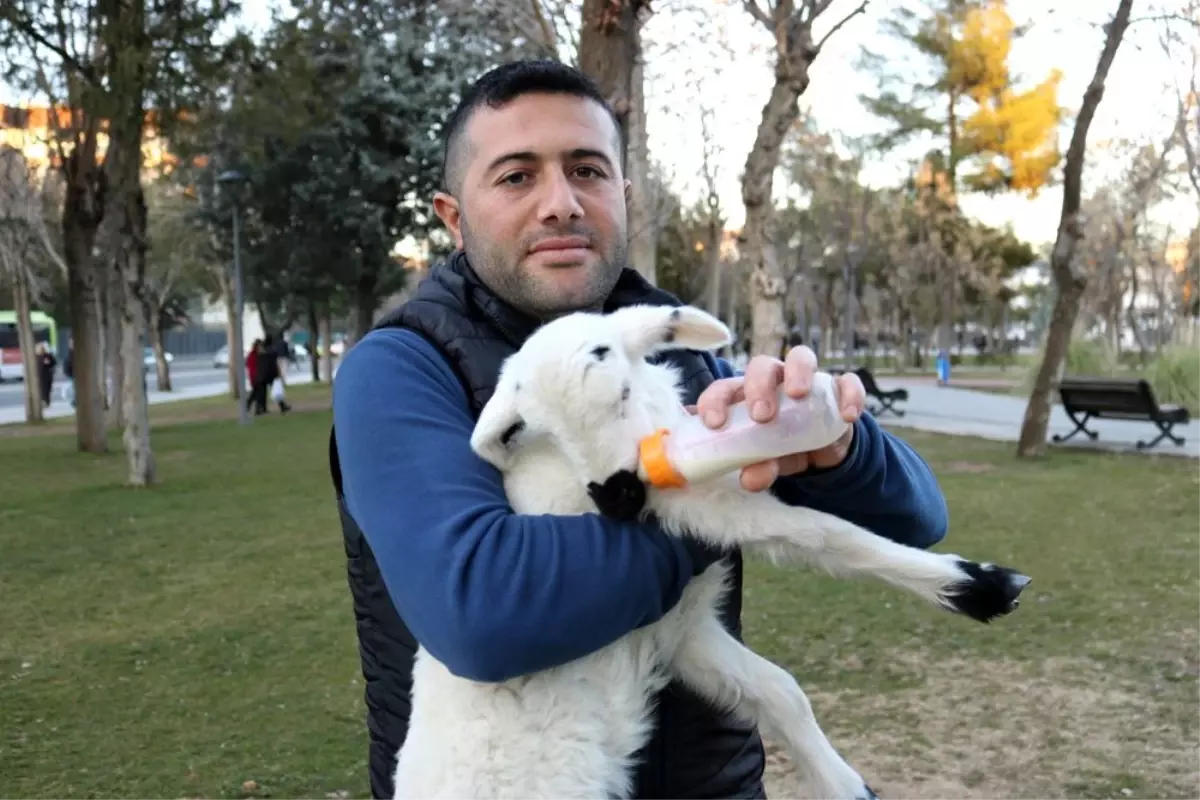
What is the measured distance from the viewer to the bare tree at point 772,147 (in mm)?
11328

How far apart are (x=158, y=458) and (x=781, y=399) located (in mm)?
18465

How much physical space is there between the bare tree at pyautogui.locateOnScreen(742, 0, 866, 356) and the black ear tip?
10092 mm

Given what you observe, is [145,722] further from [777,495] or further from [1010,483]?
[1010,483]

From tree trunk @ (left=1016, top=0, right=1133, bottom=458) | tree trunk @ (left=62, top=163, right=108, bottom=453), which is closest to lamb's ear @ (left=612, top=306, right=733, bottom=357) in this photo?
tree trunk @ (left=1016, top=0, right=1133, bottom=458)

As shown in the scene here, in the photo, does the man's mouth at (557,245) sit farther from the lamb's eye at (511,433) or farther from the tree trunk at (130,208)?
the tree trunk at (130,208)

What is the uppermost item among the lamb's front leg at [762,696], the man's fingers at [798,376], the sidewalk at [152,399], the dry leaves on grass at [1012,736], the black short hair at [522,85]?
the black short hair at [522,85]

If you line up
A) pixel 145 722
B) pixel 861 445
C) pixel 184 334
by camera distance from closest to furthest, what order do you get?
pixel 861 445 → pixel 145 722 → pixel 184 334

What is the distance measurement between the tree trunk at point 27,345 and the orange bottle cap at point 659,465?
25955 millimetres

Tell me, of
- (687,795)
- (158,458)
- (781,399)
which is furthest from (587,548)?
(158,458)

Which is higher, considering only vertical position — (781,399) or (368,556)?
(781,399)

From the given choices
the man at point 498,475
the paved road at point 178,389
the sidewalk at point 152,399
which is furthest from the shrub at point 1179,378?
the paved road at point 178,389

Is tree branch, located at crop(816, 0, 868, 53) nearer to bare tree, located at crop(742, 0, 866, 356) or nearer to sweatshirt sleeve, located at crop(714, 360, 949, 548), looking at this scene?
bare tree, located at crop(742, 0, 866, 356)

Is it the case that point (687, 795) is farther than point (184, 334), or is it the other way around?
point (184, 334)

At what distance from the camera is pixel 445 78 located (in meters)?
27.1
